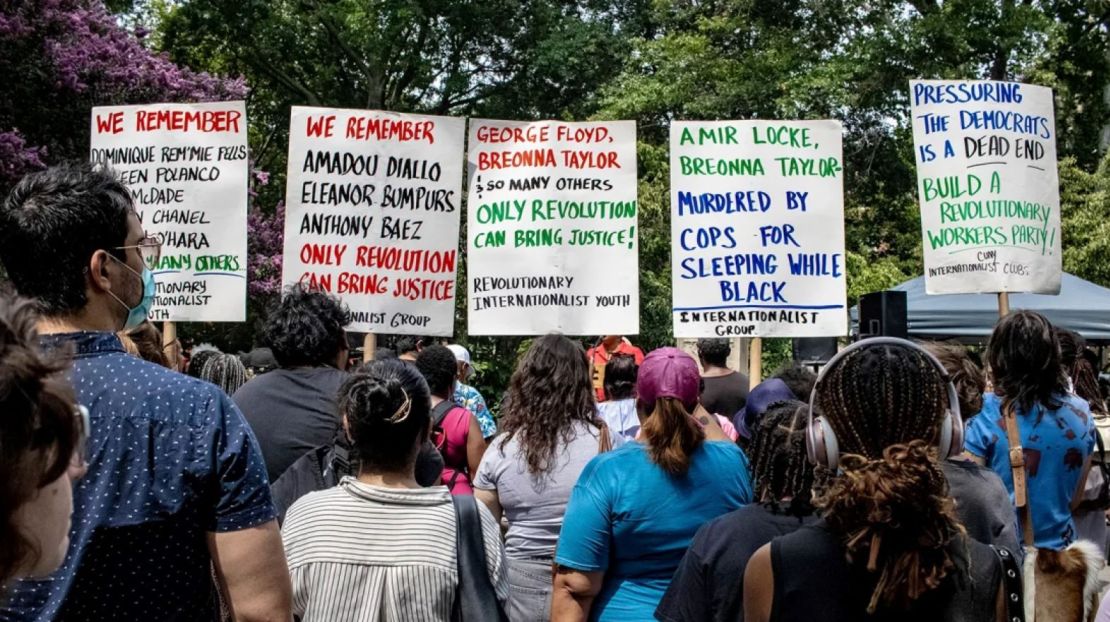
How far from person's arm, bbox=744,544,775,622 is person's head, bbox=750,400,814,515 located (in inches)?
26.4

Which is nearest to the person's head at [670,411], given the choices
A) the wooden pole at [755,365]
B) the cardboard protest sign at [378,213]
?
the wooden pole at [755,365]

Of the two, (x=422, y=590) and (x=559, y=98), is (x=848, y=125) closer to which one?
(x=559, y=98)

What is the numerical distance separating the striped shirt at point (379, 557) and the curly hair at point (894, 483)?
50.0 inches

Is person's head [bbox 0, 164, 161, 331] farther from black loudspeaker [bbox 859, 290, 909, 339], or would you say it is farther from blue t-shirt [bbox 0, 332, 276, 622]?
black loudspeaker [bbox 859, 290, 909, 339]

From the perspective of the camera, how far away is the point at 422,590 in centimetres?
336

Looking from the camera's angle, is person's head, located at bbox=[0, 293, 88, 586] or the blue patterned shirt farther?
the blue patterned shirt

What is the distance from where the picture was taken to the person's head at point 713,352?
8.38 m

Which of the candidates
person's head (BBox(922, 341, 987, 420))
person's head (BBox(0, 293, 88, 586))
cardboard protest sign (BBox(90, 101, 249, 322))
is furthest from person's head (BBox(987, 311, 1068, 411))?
cardboard protest sign (BBox(90, 101, 249, 322))

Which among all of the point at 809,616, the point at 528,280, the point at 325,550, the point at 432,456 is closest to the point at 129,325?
the point at 325,550

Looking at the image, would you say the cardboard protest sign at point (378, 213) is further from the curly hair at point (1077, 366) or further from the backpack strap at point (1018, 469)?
the backpack strap at point (1018, 469)

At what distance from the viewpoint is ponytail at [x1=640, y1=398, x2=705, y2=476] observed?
13.4 feet

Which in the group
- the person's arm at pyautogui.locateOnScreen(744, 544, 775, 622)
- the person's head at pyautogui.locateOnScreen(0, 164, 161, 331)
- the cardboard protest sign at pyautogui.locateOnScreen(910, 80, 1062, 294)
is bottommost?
the person's arm at pyautogui.locateOnScreen(744, 544, 775, 622)

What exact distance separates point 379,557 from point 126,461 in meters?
1.12

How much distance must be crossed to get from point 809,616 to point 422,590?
127 cm
